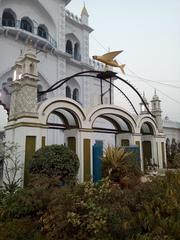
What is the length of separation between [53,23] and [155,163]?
1199 cm

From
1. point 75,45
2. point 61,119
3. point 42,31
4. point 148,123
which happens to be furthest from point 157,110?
point 75,45

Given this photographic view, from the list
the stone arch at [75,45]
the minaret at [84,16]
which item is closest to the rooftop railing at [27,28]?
the stone arch at [75,45]

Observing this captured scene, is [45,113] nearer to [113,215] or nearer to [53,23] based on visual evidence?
[113,215]

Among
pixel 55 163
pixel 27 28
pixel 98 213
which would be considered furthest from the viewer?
pixel 27 28

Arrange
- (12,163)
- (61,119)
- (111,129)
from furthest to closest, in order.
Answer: (111,129), (61,119), (12,163)

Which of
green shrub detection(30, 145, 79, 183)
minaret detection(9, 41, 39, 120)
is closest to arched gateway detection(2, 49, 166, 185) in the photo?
minaret detection(9, 41, 39, 120)

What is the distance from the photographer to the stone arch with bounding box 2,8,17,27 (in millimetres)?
17125

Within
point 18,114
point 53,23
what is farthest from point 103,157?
point 53,23

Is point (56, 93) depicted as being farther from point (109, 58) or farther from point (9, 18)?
point (109, 58)

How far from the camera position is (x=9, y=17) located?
57.1 ft

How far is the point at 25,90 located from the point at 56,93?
8.37 m

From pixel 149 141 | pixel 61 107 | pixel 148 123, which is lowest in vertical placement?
pixel 149 141

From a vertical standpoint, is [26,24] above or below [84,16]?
below

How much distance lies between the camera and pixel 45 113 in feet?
33.7
